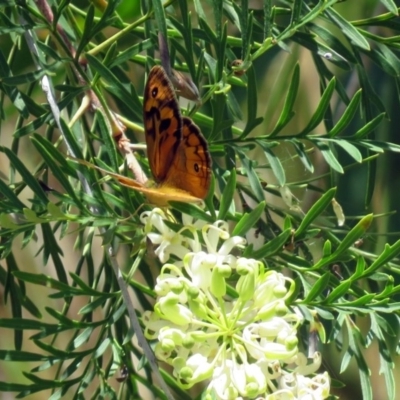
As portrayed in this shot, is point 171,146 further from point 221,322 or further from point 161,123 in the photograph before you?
point 221,322

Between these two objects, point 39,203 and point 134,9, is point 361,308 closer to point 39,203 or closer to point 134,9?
point 39,203

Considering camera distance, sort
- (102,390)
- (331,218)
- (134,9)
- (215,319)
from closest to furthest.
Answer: (215,319)
(102,390)
(331,218)
(134,9)

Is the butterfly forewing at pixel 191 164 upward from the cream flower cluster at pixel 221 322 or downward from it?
upward

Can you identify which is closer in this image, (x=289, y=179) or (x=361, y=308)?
(x=361, y=308)

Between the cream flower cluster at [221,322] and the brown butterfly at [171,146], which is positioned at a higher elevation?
the brown butterfly at [171,146]

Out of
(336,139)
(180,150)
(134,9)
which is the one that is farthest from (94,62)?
(134,9)
